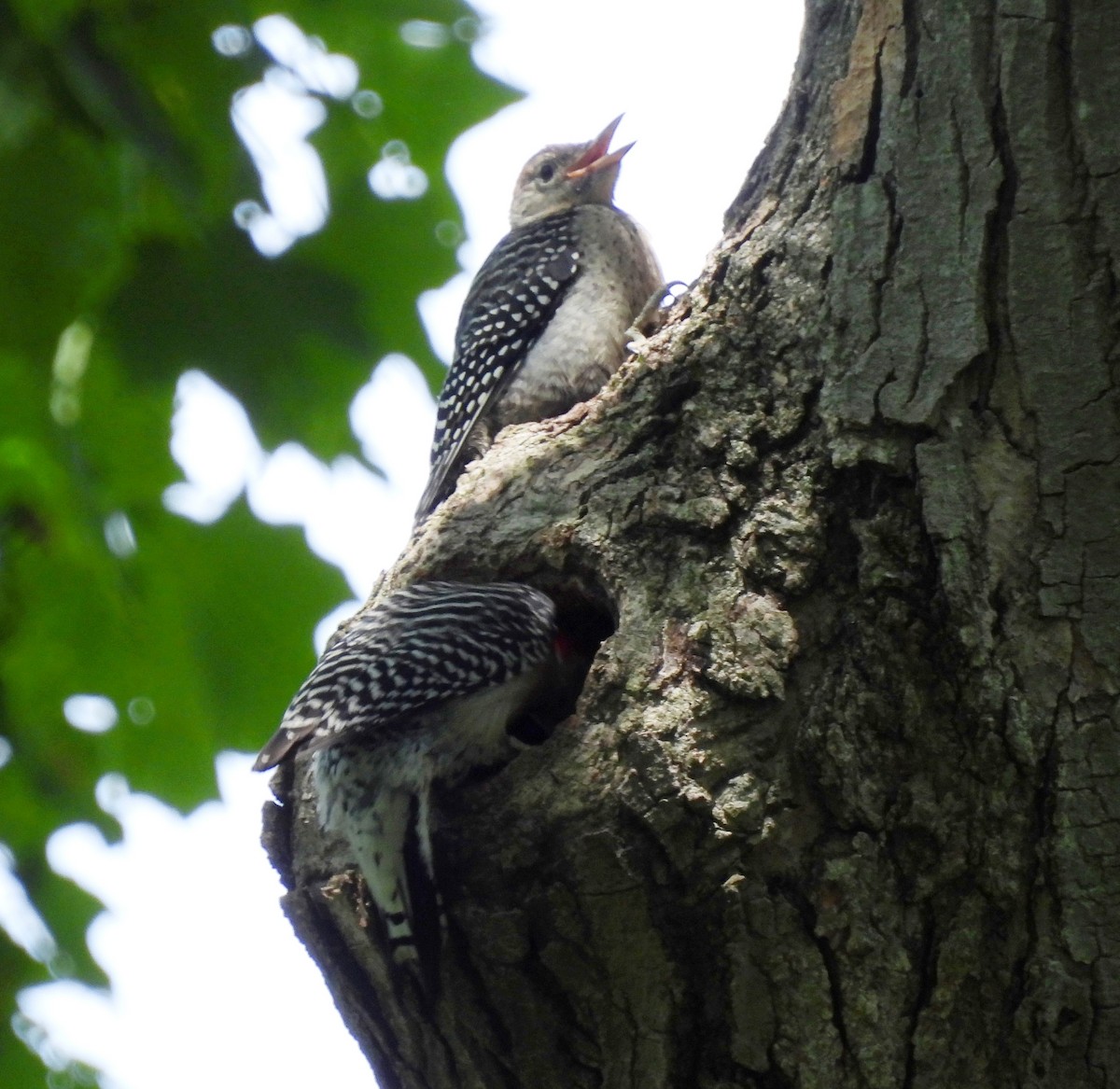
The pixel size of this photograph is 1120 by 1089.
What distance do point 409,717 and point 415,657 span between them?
0.14 metres

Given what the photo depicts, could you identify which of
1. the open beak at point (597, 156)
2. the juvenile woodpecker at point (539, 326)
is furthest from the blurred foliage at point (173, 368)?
the open beak at point (597, 156)

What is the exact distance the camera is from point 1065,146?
2.14 metres

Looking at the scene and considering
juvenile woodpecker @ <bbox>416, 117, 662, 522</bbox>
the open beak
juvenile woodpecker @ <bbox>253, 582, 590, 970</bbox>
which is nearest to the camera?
juvenile woodpecker @ <bbox>253, 582, 590, 970</bbox>

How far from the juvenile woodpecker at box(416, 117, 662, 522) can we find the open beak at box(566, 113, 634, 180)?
29cm

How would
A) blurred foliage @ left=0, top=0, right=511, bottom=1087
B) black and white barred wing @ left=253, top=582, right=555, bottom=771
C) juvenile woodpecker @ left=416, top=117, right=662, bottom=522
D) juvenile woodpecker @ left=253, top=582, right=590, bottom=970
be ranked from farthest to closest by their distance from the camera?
juvenile woodpecker @ left=416, top=117, right=662, bottom=522 → black and white barred wing @ left=253, top=582, right=555, bottom=771 → juvenile woodpecker @ left=253, top=582, right=590, bottom=970 → blurred foliage @ left=0, top=0, right=511, bottom=1087

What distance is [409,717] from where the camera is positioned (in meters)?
2.83

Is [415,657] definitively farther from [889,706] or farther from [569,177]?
[569,177]

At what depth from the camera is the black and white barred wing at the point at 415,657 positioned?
268 cm

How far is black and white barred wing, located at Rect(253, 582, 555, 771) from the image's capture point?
2684mm

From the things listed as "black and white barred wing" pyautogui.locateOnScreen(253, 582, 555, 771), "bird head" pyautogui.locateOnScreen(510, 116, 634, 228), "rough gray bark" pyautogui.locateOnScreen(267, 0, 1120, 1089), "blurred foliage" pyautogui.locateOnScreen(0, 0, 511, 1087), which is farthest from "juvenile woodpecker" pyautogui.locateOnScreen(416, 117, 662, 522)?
"blurred foliage" pyautogui.locateOnScreen(0, 0, 511, 1087)

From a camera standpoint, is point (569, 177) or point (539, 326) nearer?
point (539, 326)

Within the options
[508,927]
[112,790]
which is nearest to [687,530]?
[508,927]

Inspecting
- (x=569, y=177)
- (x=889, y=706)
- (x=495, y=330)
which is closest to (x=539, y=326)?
(x=495, y=330)

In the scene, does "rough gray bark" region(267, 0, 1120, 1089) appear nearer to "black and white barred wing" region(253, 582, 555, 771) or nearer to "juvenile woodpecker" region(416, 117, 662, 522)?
"black and white barred wing" region(253, 582, 555, 771)
